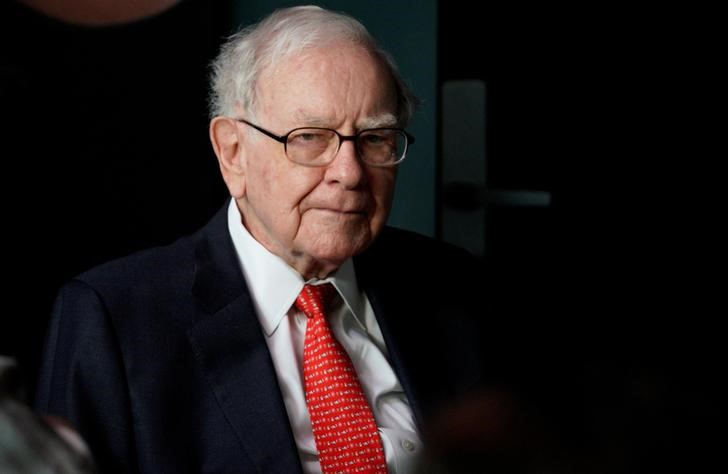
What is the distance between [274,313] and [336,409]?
0.62ft

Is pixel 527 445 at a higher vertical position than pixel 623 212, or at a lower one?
higher

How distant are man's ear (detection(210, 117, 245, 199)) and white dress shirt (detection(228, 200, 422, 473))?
0.04 meters

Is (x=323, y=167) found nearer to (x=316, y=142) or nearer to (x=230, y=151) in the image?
(x=316, y=142)

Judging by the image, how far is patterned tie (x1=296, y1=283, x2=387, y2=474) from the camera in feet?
4.12

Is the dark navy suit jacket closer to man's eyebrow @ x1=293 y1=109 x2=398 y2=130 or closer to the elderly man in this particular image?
the elderly man

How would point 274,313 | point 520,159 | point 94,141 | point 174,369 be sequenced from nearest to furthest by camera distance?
point 174,369 < point 274,313 < point 94,141 < point 520,159

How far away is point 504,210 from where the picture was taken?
95.9 inches

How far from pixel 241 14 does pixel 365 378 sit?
1025 mm

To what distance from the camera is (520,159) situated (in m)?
2.44

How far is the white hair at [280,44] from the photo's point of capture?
1.33 m

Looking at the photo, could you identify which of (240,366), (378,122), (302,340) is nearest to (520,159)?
(378,122)

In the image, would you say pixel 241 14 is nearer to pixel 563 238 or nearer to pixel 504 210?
pixel 504 210

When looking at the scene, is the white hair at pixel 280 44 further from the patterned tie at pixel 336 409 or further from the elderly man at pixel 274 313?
the patterned tie at pixel 336 409

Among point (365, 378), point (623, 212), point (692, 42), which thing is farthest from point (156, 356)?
point (692, 42)
